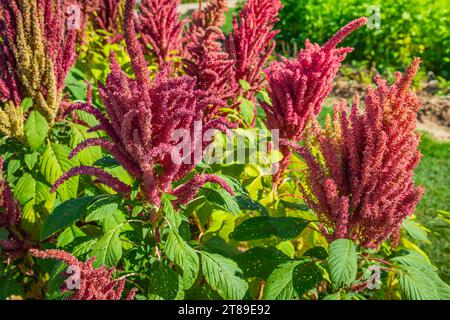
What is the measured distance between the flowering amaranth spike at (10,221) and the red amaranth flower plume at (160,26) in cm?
127

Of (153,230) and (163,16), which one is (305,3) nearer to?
(163,16)

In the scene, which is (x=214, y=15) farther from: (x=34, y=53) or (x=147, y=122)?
(x=147, y=122)

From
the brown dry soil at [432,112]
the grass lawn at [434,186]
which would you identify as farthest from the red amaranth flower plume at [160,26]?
the brown dry soil at [432,112]


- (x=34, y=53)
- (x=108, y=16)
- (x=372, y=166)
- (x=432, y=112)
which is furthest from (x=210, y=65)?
(x=432, y=112)

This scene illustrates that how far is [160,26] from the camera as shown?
3104 millimetres

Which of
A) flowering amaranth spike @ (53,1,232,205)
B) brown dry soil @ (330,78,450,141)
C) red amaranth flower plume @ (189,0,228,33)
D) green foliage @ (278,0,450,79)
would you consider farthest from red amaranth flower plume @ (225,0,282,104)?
green foliage @ (278,0,450,79)

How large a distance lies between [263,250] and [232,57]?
1183mm

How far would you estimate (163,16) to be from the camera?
122 inches

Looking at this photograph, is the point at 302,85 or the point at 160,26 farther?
the point at 160,26

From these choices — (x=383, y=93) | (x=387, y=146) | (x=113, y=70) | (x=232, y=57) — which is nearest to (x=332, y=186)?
(x=387, y=146)

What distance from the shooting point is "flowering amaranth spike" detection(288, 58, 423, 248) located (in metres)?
1.61

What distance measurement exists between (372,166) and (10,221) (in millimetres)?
1445

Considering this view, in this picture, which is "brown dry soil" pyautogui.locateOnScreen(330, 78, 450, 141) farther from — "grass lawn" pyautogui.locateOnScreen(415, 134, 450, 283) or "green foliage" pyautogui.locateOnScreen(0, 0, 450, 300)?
"green foliage" pyautogui.locateOnScreen(0, 0, 450, 300)

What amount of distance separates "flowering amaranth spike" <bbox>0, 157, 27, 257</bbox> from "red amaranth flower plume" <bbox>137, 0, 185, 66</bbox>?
1271 mm
